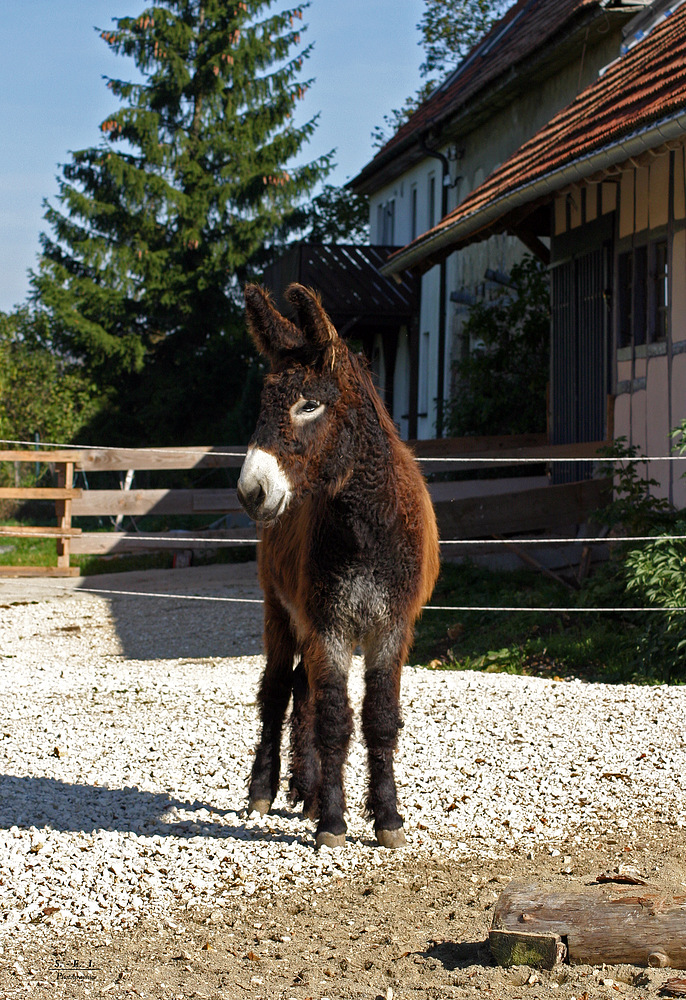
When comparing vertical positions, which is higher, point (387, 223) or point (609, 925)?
point (387, 223)

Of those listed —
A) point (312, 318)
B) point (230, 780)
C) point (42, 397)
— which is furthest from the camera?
point (42, 397)

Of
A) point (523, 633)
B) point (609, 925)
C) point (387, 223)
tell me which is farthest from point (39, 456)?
point (387, 223)

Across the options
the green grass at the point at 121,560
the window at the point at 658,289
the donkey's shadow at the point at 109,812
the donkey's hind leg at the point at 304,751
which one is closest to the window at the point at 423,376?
the green grass at the point at 121,560

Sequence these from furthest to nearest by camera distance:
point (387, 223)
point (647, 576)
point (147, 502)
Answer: point (387, 223), point (147, 502), point (647, 576)

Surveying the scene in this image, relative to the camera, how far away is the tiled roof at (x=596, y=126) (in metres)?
8.70

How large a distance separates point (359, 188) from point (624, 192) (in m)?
17.8

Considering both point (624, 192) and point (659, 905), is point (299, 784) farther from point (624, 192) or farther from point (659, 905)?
point (624, 192)

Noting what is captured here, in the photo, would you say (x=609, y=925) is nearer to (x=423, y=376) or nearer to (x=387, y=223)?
(x=423, y=376)

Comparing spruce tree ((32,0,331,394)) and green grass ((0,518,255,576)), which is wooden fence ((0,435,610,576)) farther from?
spruce tree ((32,0,331,394))

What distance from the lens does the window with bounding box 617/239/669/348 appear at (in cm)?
1011

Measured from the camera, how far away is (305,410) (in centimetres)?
407

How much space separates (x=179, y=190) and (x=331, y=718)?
27.1 metres

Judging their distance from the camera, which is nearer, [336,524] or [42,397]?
[336,524]

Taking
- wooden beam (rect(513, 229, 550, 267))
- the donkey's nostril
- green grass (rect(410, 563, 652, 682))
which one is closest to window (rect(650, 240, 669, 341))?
green grass (rect(410, 563, 652, 682))
